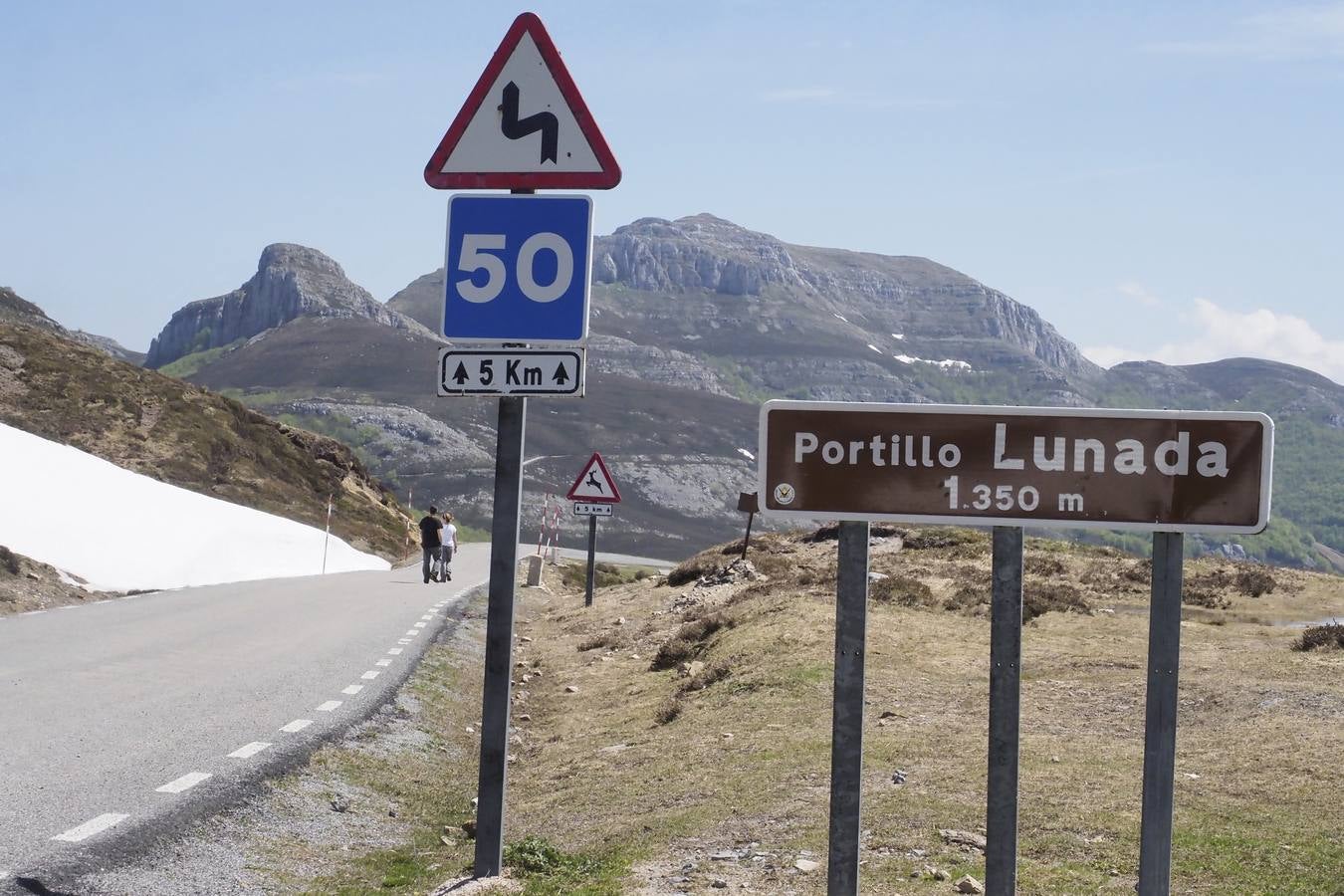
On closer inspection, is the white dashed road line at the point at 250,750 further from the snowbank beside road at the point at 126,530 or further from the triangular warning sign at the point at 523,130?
the snowbank beside road at the point at 126,530

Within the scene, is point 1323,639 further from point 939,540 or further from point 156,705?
point 939,540

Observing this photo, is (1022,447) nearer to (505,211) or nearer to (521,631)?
(505,211)

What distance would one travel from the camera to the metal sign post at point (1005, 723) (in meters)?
3.84

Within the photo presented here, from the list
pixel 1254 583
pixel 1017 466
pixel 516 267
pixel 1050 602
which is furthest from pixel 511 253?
pixel 1254 583

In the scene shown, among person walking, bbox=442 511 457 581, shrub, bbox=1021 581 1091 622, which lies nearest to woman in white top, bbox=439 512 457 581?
person walking, bbox=442 511 457 581

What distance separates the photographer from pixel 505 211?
5438mm

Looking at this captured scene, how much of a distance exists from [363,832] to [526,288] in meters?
3.48

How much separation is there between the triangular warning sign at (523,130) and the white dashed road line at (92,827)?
3.42 meters

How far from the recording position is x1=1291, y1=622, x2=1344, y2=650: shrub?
1541 centimetres

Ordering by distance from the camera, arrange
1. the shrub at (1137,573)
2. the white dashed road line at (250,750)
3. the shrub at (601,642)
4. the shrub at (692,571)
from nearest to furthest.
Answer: the white dashed road line at (250,750) < the shrub at (601,642) < the shrub at (1137,573) < the shrub at (692,571)

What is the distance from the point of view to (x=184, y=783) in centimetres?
752

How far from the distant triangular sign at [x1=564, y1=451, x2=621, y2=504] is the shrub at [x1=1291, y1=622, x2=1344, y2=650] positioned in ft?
42.0

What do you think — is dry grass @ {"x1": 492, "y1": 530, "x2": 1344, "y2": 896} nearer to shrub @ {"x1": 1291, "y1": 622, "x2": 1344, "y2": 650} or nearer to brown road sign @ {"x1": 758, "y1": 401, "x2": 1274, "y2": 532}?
shrub @ {"x1": 1291, "y1": 622, "x2": 1344, "y2": 650}

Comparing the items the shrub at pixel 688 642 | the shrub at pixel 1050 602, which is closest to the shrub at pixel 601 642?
the shrub at pixel 688 642
